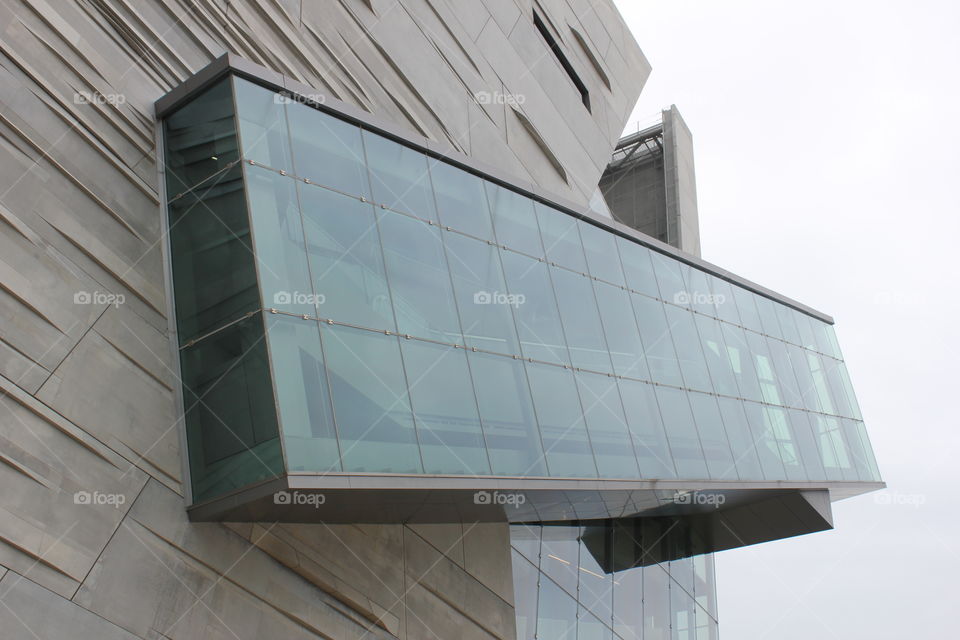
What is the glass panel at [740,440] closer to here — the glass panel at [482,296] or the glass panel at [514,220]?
the glass panel at [514,220]

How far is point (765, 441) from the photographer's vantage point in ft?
57.1

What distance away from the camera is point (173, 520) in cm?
985

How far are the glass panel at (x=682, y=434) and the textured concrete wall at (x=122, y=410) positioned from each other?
3.42m

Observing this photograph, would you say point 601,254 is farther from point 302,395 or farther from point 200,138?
point 302,395

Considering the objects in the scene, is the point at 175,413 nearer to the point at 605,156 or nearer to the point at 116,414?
the point at 116,414

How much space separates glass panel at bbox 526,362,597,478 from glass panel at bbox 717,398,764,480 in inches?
181

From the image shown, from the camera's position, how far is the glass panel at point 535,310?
516 inches

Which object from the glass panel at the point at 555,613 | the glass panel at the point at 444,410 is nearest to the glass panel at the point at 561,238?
the glass panel at the point at 444,410

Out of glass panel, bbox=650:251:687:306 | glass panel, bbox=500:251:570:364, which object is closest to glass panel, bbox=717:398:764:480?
glass panel, bbox=650:251:687:306

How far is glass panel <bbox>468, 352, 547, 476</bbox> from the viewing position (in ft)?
37.8

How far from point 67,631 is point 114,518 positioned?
120 centimetres

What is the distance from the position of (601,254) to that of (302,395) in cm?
805

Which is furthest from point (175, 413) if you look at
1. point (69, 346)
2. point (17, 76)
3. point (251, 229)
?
point (17, 76)

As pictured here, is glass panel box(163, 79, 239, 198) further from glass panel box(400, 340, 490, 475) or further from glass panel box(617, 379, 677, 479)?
glass panel box(617, 379, 677, 479)
